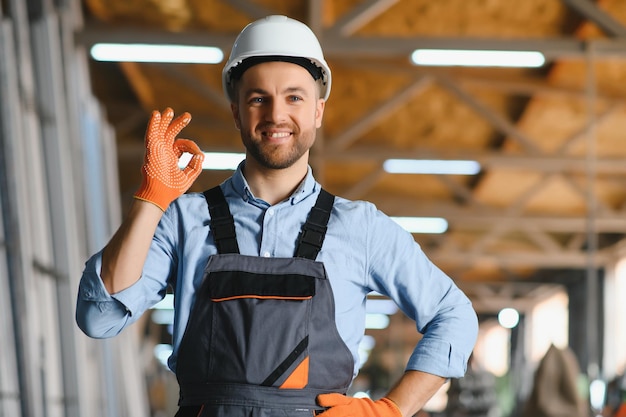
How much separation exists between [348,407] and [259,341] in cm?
25

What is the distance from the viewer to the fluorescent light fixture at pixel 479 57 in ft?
35.6

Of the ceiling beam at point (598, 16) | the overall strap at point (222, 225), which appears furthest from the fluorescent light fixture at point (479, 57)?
the overall strap at point (222, 225)

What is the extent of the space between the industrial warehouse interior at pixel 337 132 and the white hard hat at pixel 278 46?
5.29 m

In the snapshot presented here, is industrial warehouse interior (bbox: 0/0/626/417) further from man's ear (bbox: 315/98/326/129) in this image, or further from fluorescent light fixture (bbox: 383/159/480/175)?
man's ear (bbox: 315/98/326/129)

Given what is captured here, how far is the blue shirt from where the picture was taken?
7.98ft

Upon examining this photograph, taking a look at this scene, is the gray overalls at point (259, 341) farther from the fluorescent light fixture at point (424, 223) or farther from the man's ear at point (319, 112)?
the fluorescent light fixture at point (424, 223)

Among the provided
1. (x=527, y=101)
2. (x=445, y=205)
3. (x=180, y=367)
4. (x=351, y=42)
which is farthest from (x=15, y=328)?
(x=445, y=205)

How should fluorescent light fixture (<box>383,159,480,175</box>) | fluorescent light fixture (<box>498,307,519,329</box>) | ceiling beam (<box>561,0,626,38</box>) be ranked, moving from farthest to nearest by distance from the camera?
fluorescent light fixture (<box>498,307,519,329</box>), fluorescent light fixture (<box>383,159,480,175</box>), ceiling beam (<box>561,0,626,38</box>)

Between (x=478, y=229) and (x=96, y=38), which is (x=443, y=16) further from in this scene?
(x=478, y=229)

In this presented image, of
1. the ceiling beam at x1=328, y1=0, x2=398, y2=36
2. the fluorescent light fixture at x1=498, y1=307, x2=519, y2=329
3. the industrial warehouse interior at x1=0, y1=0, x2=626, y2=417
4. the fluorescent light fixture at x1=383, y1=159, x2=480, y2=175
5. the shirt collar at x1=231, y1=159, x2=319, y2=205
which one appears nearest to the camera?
the shirt collar at x1=231, y1=159, x2=319, y2=205

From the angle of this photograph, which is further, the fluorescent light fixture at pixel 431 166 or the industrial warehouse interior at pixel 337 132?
the fluorescent light fixture at pixel 431 166

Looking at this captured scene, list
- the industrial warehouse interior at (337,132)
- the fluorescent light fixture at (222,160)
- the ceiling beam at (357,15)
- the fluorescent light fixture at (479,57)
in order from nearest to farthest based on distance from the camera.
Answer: the industrial warehouse interior at (337,132) → the ceiling beam at (357,15) → the fluorescent light fixture at (479,57) → the fluorescent light fixture at (222,160)

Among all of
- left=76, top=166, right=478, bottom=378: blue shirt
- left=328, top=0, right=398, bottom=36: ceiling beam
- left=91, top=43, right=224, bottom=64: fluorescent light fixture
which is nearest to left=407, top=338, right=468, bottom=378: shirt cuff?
left=76, top=166, right=478, bottom=378: blue shirt

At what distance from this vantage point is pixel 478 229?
25.5 metres
